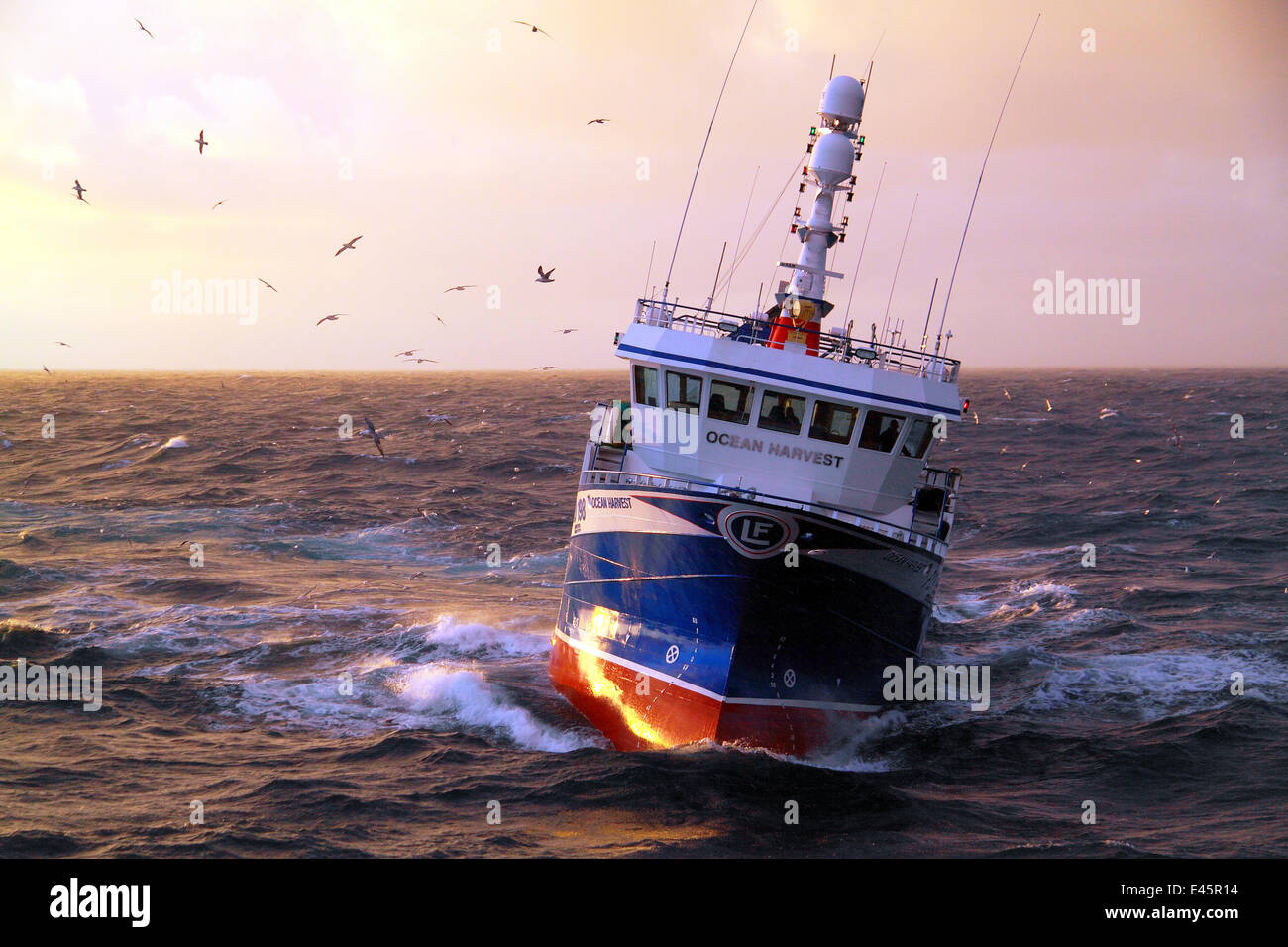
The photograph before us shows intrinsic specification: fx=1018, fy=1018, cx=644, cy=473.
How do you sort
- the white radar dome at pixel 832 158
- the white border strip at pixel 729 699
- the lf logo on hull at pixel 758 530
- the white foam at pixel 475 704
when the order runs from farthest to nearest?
the white radar dome at pixel 832 158 < the white foam at pixel 475 704 < the white border strip at pixel 729 699 < the lf logo on hull at pixel 758 530

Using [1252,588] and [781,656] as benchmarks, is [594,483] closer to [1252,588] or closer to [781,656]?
[781,656]

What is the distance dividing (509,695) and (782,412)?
8.45 metres

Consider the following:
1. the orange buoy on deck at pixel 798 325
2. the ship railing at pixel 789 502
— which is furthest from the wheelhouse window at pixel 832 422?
the orange buoy on deck at pixel 798 325

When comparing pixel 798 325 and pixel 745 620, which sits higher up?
pixel 798 325

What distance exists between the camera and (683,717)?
17.8 m

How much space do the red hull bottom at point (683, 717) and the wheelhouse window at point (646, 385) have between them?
5133mm

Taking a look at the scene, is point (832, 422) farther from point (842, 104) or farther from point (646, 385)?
point (842, 104)

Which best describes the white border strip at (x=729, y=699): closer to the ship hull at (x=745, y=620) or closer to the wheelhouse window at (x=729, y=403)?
the ship hull at (x=745, y=620)

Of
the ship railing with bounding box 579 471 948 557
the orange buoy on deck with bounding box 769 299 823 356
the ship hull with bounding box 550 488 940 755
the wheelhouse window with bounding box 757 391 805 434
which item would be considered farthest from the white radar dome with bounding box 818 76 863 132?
the ship hull with bounding box 550 488 940 755

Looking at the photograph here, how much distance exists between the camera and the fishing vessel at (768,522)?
56.0ft

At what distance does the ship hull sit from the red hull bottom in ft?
0.08

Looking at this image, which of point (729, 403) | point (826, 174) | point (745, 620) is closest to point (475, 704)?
point (745, 620)

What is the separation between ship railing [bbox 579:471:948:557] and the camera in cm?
1700

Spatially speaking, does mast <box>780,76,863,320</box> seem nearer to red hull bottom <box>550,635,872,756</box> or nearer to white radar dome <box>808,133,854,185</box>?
white radar dome <box>808,133,854,185</box>
